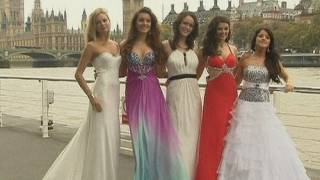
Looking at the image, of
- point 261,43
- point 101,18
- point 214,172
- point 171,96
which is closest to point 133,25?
point 101,18

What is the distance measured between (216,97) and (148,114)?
50cm

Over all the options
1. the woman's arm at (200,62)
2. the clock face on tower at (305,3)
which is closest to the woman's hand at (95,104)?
the woman's arm at (200,62)

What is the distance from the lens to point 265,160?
12.5ft

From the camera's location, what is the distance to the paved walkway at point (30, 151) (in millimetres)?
5023

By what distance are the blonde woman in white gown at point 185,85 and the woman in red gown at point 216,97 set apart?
0.24 feet

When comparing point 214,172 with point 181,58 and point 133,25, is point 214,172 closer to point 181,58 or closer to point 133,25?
point 181,58

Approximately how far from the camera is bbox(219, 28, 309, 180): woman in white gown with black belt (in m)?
3.81

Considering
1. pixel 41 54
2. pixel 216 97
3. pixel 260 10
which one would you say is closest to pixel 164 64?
pixel 216 97

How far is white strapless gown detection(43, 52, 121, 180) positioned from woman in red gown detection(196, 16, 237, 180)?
23.5 inches

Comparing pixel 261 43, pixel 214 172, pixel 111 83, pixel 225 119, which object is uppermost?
pixel 261 43

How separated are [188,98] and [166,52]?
1.13 ft

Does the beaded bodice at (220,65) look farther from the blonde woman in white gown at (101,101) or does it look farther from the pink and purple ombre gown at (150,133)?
the blonde woman in white gown at (101,101)

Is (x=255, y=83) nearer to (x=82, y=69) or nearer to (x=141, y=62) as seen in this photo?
(x=141, y=62)

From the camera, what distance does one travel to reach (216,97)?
12.8 feet
